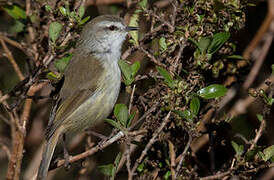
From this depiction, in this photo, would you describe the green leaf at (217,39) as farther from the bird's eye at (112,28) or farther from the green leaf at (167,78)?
the bird's eye at (112,28)

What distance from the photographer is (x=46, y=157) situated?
151 inches

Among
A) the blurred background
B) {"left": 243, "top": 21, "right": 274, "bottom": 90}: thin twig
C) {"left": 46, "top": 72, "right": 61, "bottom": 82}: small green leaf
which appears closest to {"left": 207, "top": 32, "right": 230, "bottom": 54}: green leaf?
the blurred background

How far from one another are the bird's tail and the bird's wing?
12 centimetres

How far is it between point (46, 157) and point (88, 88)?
829 mm

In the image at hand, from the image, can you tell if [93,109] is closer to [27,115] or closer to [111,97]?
[111,97]

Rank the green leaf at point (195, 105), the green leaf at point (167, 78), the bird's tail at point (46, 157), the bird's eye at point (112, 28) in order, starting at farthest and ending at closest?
the bird's eye at point (112, 28) → the bird's tail at point (46, 157) → the green leaf at point (195, 105) → the green leaf at point (167, 78)

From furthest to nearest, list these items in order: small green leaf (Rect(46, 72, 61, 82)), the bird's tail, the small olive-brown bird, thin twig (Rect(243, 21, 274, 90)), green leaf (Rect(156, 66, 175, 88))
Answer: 1. thin twig (Rect(243, 21, 274, 90))
2. the small olive-brown bird
3. the bird's tail
4. small green leaf (Rect(46, 72, 61, 82))
5. green leaf (Rect(156, 66, 175, 88))

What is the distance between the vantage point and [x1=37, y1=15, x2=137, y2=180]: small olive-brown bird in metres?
4.11

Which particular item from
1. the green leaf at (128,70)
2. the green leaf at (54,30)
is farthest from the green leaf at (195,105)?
the green leaf at (54,30)

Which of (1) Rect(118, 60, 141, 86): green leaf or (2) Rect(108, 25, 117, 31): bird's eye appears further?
(2) Rect(108, 25, 117, 31): bird's eye

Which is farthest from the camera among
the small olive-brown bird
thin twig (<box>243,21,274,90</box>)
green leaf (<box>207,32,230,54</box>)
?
thin twig (<box>243,21,274,90</box>)

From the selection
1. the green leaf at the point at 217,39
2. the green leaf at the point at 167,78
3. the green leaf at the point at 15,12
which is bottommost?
the green leaf at the point at 15,12

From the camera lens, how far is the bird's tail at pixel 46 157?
3.57m

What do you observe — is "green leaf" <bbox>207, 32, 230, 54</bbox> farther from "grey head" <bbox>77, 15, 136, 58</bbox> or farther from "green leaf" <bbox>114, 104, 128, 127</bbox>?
"grey head" <bbox>77, 15, 136, 58</bbox>
